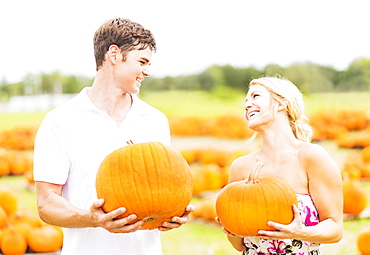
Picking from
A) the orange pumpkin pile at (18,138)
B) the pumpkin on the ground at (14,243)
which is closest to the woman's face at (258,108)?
the pumpkin on the ground at (14,243)

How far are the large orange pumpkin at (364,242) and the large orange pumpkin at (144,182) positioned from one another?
8.58 ft

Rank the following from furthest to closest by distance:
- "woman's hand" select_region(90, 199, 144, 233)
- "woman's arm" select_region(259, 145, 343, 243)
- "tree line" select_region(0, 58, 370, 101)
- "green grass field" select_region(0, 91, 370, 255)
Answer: "tree line" select_region(0, 58, 370, 101) → "green grass field" select_region(0, 91, 370, 255) → "woman's arm" select_region(259, 145, 343, 243) → "woman's hand" select_region(90, 199, 144, 233)

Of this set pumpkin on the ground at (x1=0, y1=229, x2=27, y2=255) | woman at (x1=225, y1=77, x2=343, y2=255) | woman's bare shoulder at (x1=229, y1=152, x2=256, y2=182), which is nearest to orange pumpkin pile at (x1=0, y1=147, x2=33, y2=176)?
pumpkin on the ground at (x1=0, y1=229, x2=27, y2=255)

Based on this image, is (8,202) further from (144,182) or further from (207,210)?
(144,182)

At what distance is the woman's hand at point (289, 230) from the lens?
1.89 meters

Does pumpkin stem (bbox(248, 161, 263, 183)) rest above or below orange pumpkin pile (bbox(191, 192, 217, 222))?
above

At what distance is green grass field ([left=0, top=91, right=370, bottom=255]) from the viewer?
14.4 ft

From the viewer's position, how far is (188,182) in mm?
1966

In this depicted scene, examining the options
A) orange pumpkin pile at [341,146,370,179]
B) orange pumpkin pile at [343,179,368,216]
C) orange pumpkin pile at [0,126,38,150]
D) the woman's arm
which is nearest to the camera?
the woman's arm

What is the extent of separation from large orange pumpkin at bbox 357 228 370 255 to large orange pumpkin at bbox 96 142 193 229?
2.62 m

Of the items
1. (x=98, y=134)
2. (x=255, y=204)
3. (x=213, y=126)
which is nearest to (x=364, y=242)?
(x=255, y=204)

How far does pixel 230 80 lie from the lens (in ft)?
38.1

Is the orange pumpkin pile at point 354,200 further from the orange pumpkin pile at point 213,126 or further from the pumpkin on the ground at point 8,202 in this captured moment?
the orange pumpkin pile at point 213,126

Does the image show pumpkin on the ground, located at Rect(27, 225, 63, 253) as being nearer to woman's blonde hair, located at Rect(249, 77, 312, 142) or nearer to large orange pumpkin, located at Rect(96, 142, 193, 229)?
large orange pumpkin, located at Rect(96, 142, 193, 229)
